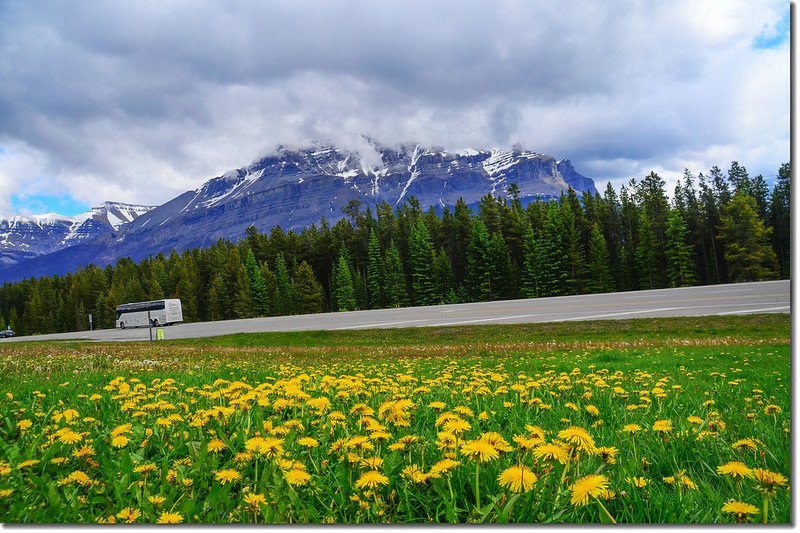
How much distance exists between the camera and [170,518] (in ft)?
6.03

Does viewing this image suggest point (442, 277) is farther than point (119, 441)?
Yes

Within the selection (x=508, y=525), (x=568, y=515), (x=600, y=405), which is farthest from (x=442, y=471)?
(x=600, y=405)

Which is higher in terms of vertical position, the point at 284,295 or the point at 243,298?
the point at 284,295

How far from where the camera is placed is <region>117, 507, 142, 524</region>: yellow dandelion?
1826 mm

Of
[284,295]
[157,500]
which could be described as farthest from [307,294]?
[157,500]

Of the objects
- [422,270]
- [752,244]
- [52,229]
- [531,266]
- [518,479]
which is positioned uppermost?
[52,229]

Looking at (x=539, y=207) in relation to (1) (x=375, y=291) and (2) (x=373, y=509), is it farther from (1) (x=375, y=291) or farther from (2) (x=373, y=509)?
(2) (x=373, y=509)

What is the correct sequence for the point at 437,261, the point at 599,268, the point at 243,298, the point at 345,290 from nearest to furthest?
the point at 599,268 < the point at 437,261 < the point at 345,290 < the point at 243,298

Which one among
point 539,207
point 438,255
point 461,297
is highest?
point 539,207

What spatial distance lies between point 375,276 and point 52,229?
2769 inches

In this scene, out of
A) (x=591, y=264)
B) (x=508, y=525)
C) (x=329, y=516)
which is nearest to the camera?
(x=508, y=525)

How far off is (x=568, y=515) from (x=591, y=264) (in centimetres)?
6427

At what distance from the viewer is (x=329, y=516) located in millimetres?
1976

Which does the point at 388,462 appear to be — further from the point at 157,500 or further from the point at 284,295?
the point at 284,295
